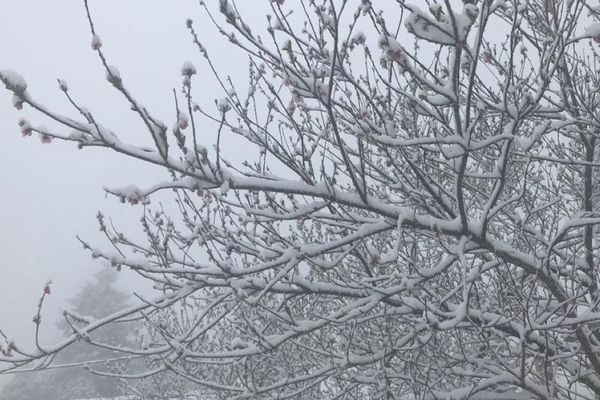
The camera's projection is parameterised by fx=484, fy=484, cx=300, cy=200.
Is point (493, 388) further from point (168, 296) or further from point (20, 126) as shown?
point (20, 126)

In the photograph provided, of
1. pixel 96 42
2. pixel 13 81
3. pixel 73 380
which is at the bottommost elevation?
pixel 13 81

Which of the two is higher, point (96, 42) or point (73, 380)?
point (73, 380)

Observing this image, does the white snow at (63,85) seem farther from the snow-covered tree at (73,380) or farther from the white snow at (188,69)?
the snow-covered tree at (73,380)

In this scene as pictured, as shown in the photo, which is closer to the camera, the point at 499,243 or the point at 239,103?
the point at 499,243

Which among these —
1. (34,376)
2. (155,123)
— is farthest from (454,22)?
(34,376)

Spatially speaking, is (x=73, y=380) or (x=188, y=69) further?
(x=73, y=380)

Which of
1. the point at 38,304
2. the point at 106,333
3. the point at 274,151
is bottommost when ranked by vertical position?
the point at 38,304

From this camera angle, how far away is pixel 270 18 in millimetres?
3287

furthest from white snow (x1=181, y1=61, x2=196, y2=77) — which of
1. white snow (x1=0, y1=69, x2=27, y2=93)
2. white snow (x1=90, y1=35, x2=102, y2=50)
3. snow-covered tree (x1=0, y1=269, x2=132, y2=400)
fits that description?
snow-covered tree (x1=0, y1=269, x2=132, y2=400)

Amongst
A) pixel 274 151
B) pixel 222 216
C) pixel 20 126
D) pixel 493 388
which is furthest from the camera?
pixel 493 388

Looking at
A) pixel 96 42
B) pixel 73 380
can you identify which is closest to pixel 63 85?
pixel 96 42

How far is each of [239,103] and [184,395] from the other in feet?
31.5

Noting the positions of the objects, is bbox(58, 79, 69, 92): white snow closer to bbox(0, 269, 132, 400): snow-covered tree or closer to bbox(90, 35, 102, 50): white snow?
bbox(90, 35, 102, 50): white snow

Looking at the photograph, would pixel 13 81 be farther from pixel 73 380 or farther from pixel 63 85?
pixel 73 380
